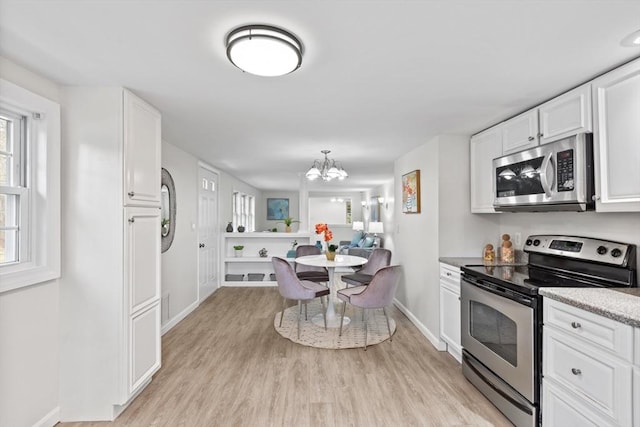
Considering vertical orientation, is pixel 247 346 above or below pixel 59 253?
below

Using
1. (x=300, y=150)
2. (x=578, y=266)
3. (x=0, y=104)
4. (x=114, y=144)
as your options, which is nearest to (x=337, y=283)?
(x=300, y=150)

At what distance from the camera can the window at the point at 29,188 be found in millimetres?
1854

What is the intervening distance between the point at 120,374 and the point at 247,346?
1.34m

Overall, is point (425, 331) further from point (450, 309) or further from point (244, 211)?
point (244, 211)

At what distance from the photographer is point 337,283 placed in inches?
254

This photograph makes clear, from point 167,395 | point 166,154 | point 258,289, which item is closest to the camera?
point 167,395

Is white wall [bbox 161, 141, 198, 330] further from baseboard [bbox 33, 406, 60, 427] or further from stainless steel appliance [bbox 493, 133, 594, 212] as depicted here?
stainless steel appliance [bbox 493, 133, 594, 212]

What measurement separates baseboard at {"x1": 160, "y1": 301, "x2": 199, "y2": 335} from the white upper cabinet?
13.5 ft

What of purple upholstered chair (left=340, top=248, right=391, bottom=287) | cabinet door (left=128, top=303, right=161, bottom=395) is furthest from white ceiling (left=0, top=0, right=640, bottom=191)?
purple upholstered chair (left=340, top=248, right=391, bottom=287)

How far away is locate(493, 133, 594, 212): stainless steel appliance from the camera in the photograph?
1960 mm

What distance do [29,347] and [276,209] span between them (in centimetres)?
988

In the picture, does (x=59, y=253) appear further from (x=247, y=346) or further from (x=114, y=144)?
(x=247, y=346)

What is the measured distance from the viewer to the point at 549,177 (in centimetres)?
220

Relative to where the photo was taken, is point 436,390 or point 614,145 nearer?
point 614,145
